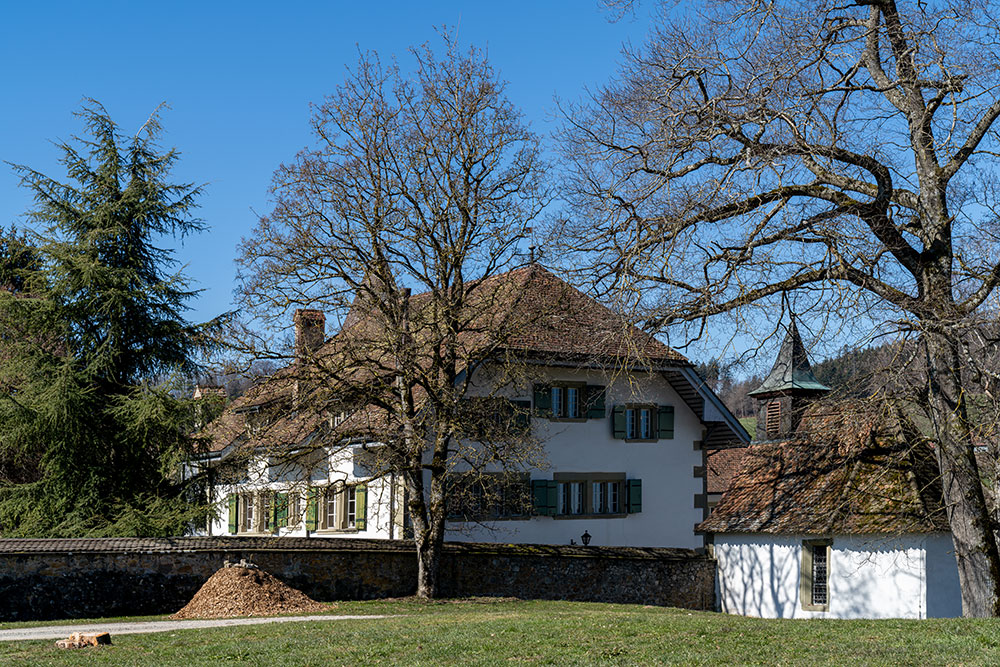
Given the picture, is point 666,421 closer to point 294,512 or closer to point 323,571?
point 294,512

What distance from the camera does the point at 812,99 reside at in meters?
16.9

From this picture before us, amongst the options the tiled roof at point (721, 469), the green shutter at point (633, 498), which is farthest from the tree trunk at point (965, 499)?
the tiled roof at point (721, 469)

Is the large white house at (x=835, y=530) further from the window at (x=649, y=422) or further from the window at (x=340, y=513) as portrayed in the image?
the window at (x=340, y=513)

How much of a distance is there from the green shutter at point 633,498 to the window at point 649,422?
4.19 ft

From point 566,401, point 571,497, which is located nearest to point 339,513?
point 571,497

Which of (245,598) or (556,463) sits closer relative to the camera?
(245,598)

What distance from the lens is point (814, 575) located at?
25.6 meters

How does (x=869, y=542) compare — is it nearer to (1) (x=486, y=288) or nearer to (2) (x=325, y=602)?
(1) (x=486, y=288)

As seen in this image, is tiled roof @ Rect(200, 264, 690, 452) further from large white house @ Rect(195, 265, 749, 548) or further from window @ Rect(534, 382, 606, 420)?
window @ Rect(534, 382, 606, 420)

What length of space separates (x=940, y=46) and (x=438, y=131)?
1054 cm

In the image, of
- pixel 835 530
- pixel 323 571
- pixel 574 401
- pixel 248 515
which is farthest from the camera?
pixel 248 515

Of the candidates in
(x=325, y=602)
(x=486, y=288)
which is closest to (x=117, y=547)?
(x=325, y=602)

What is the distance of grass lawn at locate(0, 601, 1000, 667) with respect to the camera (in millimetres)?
11086

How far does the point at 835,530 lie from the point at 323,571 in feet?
37.5
